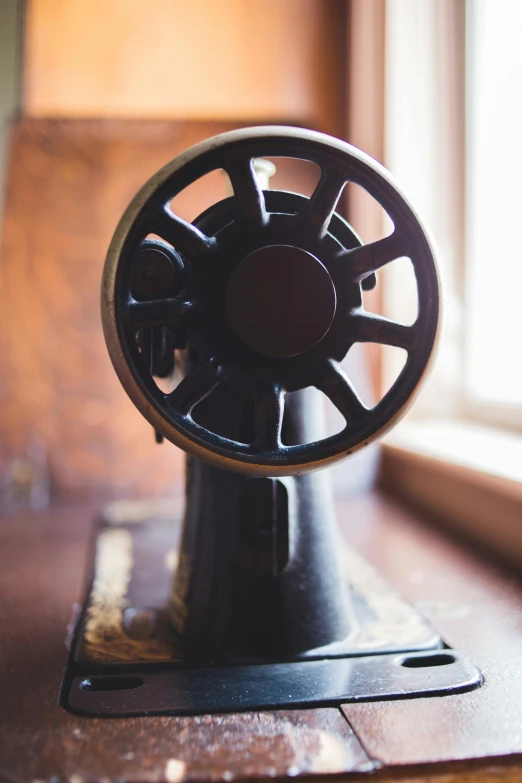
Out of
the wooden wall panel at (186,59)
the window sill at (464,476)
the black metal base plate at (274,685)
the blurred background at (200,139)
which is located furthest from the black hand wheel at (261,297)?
the wooden wall panel at (186,59)

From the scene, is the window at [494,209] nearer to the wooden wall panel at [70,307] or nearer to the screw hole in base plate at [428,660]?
the wooden wall panel at [70,307]

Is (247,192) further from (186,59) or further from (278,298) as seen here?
(186,59)

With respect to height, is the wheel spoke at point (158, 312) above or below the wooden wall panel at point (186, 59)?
below

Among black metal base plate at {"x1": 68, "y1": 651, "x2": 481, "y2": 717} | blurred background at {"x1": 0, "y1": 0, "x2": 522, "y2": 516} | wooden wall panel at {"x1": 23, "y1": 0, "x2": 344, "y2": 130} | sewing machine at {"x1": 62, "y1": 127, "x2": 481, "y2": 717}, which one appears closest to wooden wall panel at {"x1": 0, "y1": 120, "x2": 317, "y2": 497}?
blurred background at {"x1": 0, "y1": 0, "x2": 522, "y2": 516}

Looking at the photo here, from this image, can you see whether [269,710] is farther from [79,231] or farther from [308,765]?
[79,231]

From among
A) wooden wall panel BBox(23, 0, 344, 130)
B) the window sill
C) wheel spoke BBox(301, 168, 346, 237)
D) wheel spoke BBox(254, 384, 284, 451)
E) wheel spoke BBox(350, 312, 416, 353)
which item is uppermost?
wooden wall panel BBox(23, 0, 344, 130)

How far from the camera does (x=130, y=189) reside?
5.89 ft

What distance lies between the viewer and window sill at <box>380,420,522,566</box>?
3.78 ft

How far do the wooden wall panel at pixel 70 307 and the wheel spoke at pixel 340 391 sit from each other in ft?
3.49

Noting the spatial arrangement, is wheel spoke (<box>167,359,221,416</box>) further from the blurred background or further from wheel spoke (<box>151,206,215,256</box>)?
the blurred background

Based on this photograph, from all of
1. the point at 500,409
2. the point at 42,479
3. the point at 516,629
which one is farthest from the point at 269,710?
the point at 500,409

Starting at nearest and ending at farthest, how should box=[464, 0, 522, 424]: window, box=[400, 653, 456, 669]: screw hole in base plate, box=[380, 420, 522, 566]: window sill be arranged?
1. box=[400, 653, 456, 669]: screw hole in base plate
2. box=[380, 420, 522, 566]: window sill
3. box=[464, 0, 522, 424]: window

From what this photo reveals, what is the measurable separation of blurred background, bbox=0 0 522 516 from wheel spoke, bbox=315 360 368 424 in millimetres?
949

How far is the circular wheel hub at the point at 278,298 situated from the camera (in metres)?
0.68
